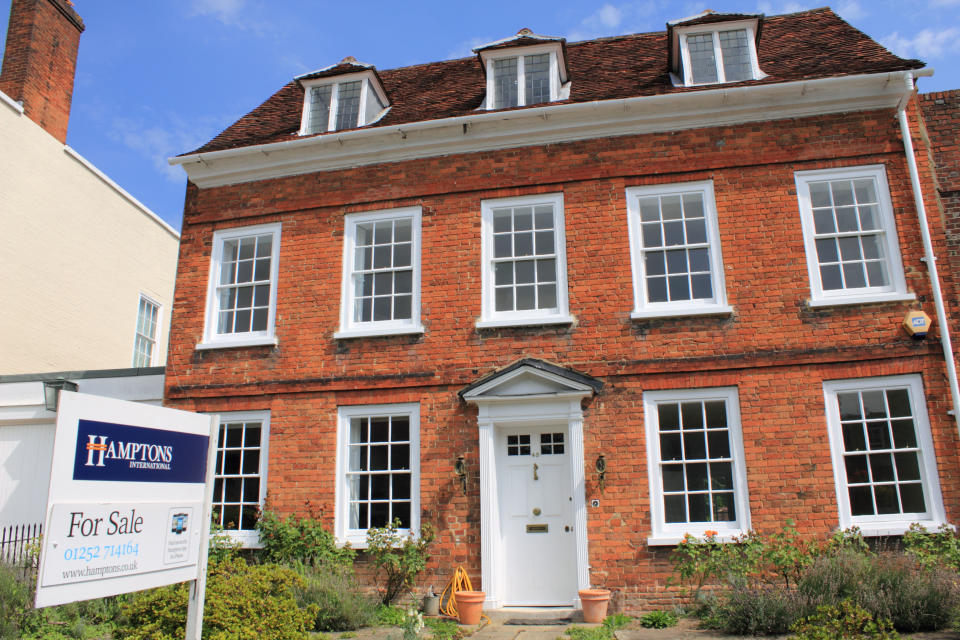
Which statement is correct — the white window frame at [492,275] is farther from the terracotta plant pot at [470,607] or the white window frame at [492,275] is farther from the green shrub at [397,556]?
the terracotta plant pot at [470,607]

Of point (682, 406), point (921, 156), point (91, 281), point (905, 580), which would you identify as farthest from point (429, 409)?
point (91, 281)

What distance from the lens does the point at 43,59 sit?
643 inches

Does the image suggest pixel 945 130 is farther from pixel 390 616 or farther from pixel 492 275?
pixel 390 616

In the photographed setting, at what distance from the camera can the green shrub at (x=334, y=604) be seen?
28.5ft

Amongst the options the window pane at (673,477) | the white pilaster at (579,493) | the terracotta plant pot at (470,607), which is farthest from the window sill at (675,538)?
the terracotta plant pot at (470,607)

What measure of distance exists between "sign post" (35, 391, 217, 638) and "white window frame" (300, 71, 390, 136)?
7.84 m

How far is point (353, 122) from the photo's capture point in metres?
12.4

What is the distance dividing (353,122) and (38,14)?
9.34m

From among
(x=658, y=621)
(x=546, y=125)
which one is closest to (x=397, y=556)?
(x=658, y=621)

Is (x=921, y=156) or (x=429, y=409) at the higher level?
(x=921, y=156)

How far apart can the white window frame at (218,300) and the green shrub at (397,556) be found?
3.53m

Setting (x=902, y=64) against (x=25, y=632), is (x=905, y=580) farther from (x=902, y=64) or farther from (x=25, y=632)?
(x=25, y=632)

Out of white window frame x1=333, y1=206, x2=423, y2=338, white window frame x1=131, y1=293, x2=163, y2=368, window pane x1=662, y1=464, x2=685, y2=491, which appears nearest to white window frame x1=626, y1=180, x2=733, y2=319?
window pane x1=662, y1=464, x2=685, y2=491

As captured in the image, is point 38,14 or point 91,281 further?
point 91,281
